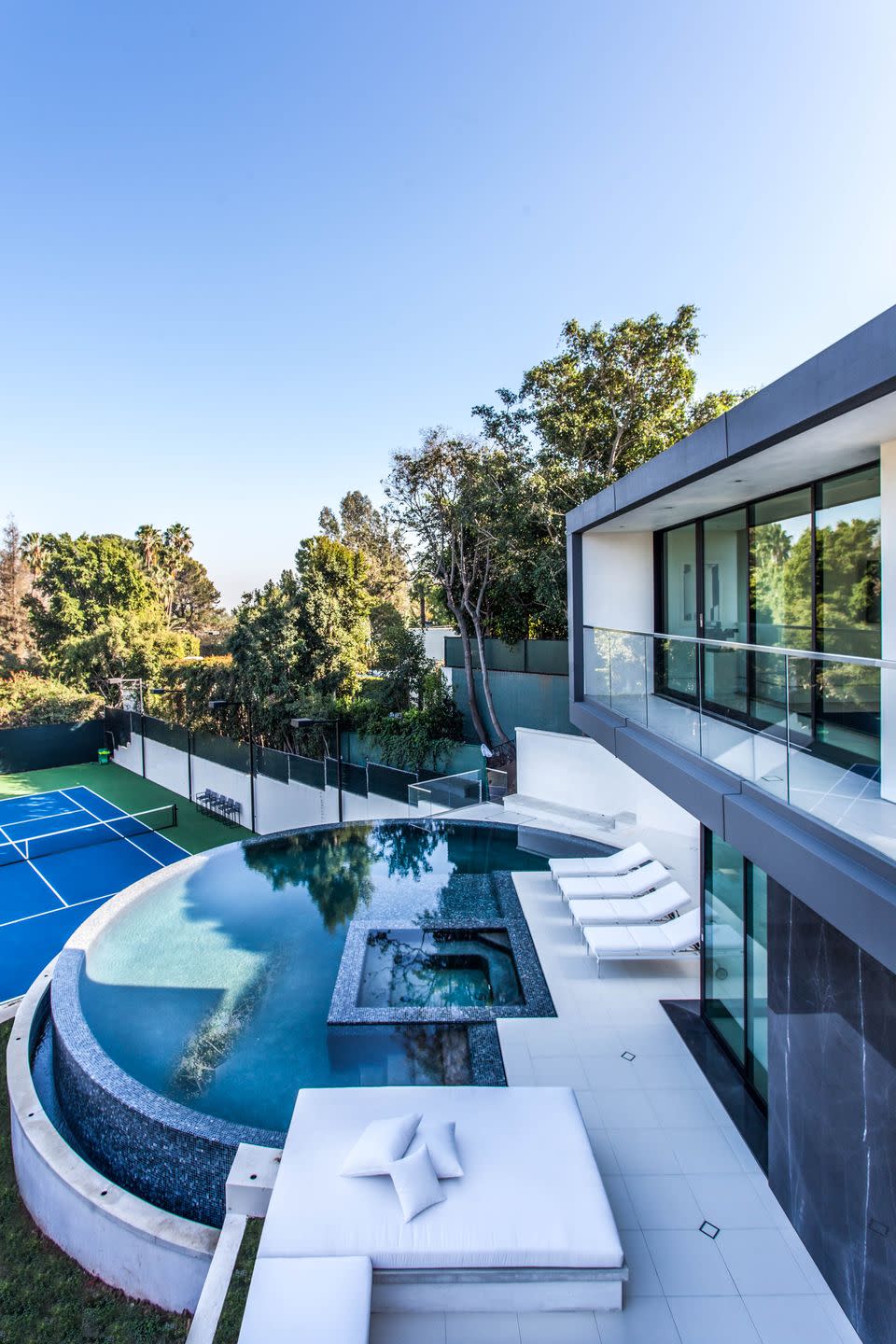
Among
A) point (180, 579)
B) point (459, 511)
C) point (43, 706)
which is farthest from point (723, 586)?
point (180, 579)

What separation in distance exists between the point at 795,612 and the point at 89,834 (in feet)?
67.6

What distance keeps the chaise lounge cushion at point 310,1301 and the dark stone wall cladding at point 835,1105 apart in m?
2.80

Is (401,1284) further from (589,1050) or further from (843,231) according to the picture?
(843,231)

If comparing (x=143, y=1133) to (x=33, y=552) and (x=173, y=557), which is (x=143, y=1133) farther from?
(x=173, y=557)

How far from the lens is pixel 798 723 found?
16.3ft

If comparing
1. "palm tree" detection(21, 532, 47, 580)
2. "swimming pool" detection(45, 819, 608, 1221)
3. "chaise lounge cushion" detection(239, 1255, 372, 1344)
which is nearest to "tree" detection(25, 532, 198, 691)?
"palm tree" detection(21, 532, 47, 580)

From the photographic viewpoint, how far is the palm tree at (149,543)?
56.3 meters

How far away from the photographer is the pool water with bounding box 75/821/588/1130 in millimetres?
6938

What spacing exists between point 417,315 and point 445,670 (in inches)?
524

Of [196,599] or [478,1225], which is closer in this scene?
[478,1225]

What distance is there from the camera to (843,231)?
19594 mm

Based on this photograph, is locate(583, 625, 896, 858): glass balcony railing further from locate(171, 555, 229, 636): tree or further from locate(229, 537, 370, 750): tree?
locate(171, 555, 229, 636): tree

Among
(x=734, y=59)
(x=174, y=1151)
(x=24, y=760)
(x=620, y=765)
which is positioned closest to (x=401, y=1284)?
(x=174, y=1151)

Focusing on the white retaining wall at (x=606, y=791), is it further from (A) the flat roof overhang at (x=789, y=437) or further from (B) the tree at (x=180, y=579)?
(B) the tree at (x=180, y=579)
